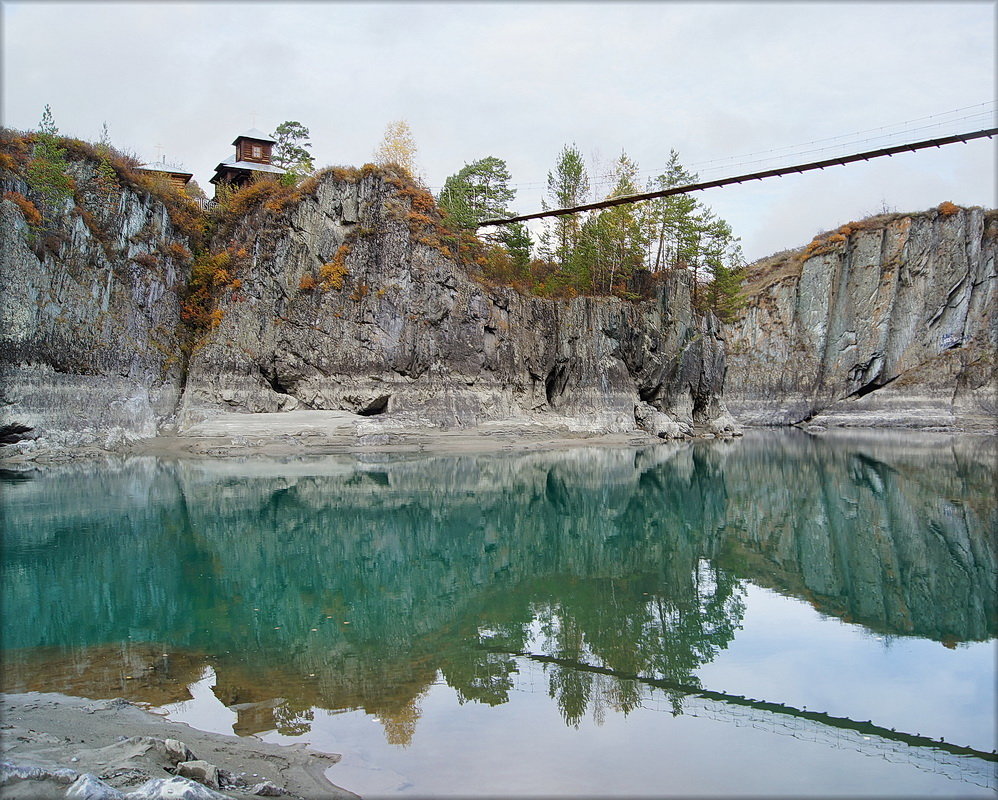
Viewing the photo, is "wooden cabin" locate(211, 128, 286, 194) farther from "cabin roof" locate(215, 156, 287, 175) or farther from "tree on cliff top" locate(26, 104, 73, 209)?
"tree on cliff top" locate(26, 104, 73, 209)

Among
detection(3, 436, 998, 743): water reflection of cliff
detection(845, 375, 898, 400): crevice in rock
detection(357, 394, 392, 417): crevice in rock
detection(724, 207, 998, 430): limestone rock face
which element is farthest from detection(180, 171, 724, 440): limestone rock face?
detection(845, 375, 898, 400): crevice in rock

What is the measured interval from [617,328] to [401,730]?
4968cm

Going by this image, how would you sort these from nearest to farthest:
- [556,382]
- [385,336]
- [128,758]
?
[128,758], [385,336], [556,382]

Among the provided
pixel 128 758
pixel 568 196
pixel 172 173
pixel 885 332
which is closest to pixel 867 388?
pixel 885 332

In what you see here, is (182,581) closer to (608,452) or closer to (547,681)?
(547,681)

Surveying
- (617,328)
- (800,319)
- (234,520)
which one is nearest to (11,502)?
(234,520)

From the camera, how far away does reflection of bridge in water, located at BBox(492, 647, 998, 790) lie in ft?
24.2

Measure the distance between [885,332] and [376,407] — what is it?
6175 centimetres

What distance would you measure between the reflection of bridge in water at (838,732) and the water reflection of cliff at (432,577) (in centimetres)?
63

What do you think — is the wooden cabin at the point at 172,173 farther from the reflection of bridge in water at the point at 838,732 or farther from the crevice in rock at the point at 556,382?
the reflection of bridge in water at the point at 838,732

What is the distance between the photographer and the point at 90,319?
40.6m

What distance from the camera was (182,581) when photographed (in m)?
14.8

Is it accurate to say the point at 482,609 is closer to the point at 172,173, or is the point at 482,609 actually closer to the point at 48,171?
the point at 48,171

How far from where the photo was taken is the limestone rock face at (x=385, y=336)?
1844 inches
